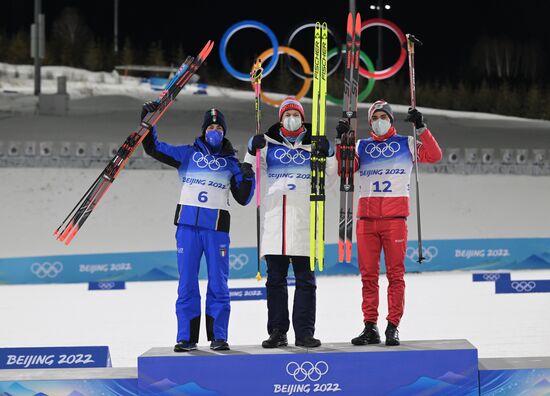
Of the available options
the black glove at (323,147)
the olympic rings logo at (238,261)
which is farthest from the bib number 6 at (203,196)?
the olympic rings logo at (238,261)

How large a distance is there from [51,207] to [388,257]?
10599 mm

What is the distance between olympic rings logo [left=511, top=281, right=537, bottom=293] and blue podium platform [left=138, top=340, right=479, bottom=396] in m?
5.57

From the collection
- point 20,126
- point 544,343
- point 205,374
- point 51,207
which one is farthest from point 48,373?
point 20,126

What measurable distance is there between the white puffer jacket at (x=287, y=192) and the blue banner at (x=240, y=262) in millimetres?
7457

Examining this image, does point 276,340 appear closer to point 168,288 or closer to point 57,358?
point 57,358

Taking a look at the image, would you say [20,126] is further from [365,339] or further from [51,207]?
[365,339]

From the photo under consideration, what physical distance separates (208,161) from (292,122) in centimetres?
49

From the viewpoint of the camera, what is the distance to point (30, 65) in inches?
888

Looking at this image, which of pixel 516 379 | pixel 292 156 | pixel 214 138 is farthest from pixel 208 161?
pixel 516 379

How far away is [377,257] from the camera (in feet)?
15.6

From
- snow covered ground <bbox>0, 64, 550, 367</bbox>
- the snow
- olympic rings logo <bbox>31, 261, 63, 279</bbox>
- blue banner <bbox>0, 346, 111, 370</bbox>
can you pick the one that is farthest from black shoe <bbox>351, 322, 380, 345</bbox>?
the snow

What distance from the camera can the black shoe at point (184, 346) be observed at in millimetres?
4406

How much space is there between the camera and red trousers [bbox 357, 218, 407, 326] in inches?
185

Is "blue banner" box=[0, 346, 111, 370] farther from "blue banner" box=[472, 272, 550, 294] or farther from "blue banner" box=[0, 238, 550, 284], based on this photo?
"blue banner" box=[0, 238, 550, 284]
